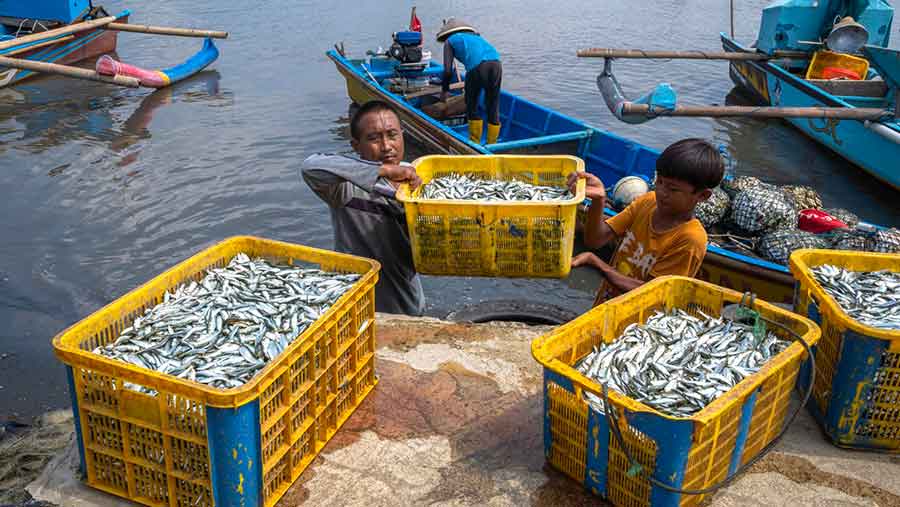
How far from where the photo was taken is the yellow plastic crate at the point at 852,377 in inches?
121

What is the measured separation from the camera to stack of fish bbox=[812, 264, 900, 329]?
3299 mm

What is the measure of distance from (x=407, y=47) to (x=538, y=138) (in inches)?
172

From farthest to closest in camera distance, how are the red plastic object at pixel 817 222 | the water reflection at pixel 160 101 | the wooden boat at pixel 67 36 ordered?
the wooden boat at pixel 67 36 → the water reflection at pixel 160 101 → the red plastic object at pixel 817 222

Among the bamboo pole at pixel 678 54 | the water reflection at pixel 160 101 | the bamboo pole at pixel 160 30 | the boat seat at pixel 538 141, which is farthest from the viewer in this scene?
the bamboo pole at pixel 160 30

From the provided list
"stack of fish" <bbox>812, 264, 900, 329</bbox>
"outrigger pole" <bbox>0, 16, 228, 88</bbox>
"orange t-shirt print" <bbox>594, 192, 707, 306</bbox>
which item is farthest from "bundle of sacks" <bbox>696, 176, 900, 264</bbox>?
"outrigger pole" <bbox>0, 16, 228, 88</bbox>

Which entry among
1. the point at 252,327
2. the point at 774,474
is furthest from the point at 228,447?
the point at 774,474

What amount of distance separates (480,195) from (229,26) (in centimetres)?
2457

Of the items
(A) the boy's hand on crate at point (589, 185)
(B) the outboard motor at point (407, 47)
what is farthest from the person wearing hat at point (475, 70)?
Result: (A) the boy's hand on crate at point (589, 185)

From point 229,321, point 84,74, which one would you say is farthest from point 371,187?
point 84,74

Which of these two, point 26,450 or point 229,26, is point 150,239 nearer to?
point 26,450

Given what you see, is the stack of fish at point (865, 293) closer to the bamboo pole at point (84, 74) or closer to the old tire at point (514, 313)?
Result: the old tire at point (514, 313)

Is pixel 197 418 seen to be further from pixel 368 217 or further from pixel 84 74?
pixel 84 74

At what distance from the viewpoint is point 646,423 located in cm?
254

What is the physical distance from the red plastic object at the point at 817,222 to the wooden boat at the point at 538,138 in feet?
4.83
